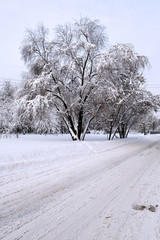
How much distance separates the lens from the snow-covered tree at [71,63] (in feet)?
43.2

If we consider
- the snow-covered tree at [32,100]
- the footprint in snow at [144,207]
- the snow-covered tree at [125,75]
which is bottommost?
the footprint in snow at [144,207]

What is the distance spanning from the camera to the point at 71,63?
13.0 meters

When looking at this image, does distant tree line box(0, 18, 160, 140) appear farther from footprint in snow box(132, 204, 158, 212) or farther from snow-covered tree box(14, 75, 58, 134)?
footprint in snow box(132, 204, 158, 212)

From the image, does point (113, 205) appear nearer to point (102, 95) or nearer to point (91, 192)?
point (91, 192)

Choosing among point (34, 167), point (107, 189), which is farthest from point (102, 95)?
point (107, 189)

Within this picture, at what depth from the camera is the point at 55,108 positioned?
1421 centimetres

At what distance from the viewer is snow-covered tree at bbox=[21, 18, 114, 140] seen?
13156mm

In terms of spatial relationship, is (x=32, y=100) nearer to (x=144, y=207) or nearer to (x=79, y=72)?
(x=79, y=72)

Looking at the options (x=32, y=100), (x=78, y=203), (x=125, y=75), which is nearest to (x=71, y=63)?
(x=32, y=100)

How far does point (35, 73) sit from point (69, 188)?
1296 centimetres

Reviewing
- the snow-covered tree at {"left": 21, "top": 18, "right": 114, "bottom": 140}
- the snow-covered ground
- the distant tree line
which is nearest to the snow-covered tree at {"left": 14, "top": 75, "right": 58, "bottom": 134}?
the distant tree line

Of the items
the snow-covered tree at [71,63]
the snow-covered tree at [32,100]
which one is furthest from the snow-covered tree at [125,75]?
the snow-covered tree at [32,100]

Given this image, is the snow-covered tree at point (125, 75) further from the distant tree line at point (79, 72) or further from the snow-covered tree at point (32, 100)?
the snow-covered tree at point (32, 100)

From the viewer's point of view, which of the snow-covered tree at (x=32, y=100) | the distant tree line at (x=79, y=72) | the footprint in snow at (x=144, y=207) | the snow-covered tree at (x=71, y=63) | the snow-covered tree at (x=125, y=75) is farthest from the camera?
the snow-covered tree at (x=71, y=63)
